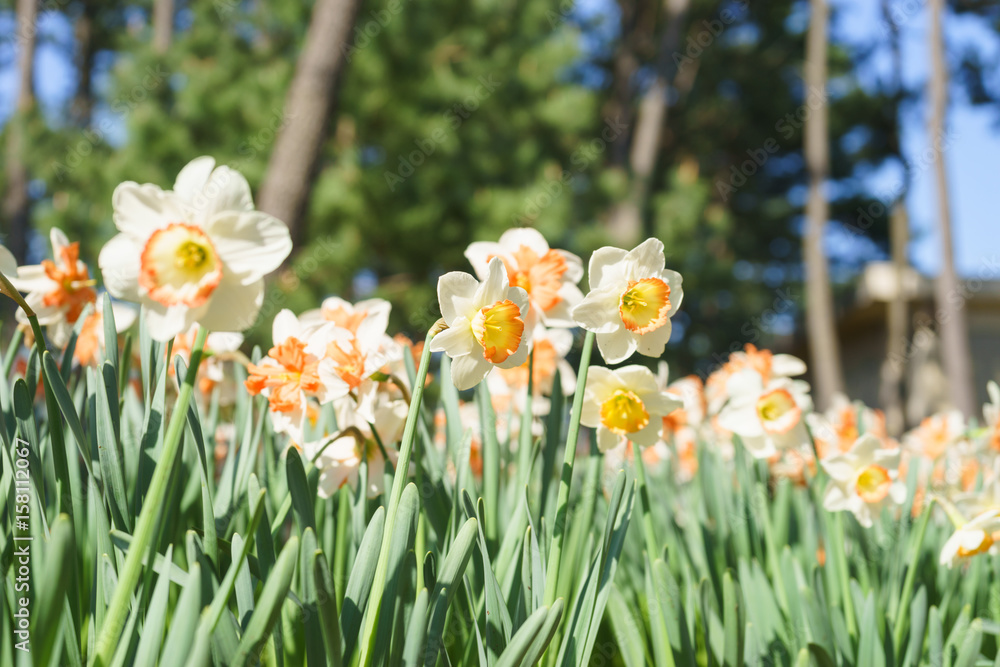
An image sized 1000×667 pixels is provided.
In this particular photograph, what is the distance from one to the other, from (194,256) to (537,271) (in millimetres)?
434

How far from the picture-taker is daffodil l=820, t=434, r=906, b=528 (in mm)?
1043

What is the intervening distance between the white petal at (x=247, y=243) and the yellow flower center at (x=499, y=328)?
0.70ft

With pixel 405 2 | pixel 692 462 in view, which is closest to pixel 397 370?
pixel 692 462

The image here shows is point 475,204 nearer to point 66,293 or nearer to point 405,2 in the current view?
point 405,2

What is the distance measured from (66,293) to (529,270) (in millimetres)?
681

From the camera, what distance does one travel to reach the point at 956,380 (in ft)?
19.4

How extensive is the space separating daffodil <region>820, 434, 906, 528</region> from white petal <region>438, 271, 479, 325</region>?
0.70 metres

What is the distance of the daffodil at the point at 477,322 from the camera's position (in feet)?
2.19

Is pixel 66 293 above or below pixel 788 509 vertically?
above

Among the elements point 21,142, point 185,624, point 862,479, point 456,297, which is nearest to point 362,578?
point 185,624

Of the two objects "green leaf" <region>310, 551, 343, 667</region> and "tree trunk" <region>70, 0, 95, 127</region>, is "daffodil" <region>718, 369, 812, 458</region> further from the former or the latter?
"tree trunk" <region>70, 0, 95, 127</region>

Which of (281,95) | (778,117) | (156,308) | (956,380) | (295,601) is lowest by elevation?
(295,601)

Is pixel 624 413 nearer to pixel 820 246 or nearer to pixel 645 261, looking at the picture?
pixel 645 261

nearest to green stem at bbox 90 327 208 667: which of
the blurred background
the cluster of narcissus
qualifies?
the cluster of narcissus
